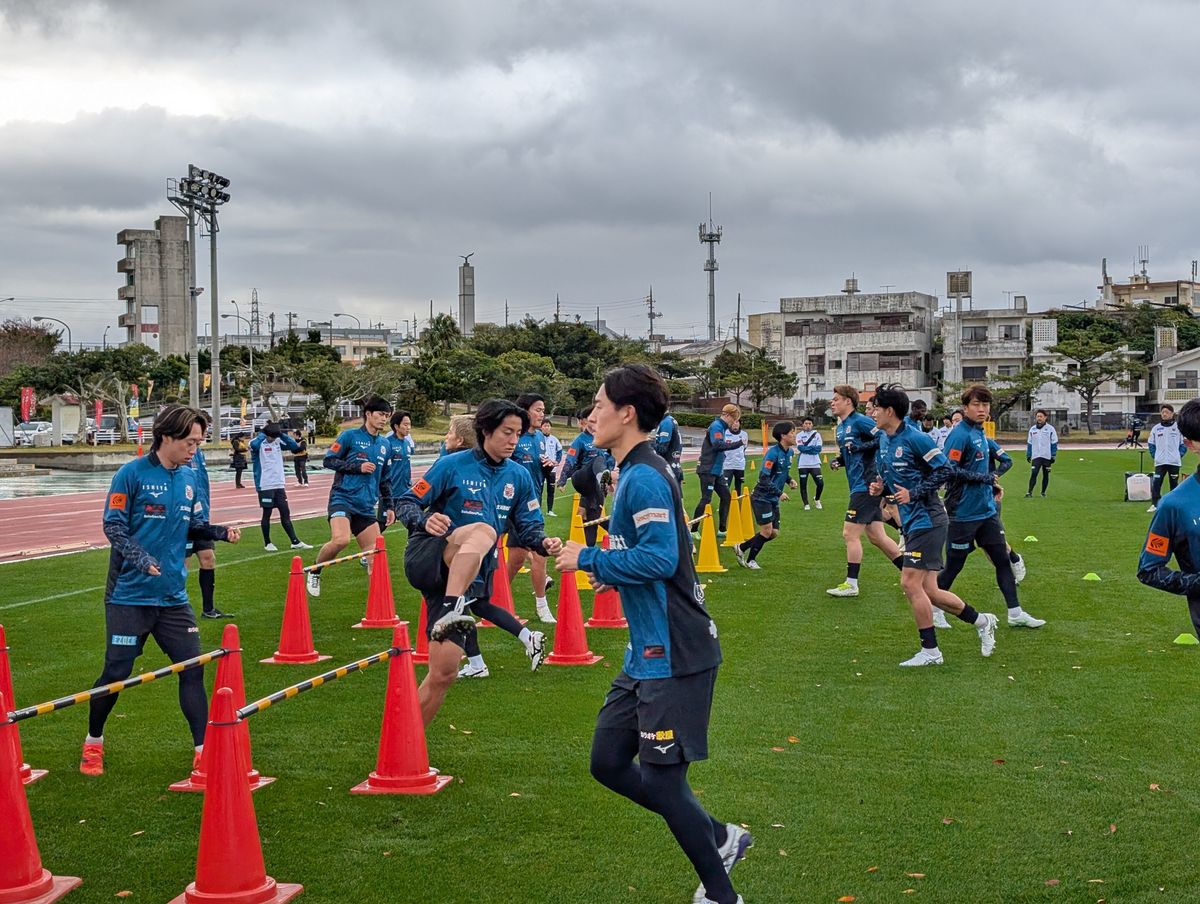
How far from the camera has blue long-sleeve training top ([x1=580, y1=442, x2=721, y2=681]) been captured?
4.31 metres

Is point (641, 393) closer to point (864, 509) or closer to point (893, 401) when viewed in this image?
point (893, 401)

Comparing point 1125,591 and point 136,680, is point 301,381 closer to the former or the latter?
point 1125,591

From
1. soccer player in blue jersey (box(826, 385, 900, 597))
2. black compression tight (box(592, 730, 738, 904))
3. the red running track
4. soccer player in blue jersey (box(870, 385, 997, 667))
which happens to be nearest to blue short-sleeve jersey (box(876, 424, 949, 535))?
soccer player in blue jersey (box(870, 385, 997, 667))

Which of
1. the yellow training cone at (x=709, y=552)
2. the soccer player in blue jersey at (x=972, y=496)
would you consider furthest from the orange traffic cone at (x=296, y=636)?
the yellow training cone at (x=709, y=552)

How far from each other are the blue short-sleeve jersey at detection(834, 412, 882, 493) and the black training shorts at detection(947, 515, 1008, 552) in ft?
6.64

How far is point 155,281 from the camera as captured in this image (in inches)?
4122

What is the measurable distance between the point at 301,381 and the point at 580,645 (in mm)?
58376

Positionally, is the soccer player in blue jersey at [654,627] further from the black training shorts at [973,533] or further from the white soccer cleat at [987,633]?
the black training shorts at [973,533]

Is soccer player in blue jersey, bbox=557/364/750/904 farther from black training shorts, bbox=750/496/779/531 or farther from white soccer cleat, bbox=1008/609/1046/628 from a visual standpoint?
black training shorts, bbox=750/496/779/531

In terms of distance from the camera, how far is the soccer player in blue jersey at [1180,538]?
16.7ft

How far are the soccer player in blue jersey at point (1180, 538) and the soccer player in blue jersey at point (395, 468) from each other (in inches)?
366

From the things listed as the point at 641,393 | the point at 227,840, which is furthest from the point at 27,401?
the point at 641,393

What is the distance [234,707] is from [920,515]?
6045 mm

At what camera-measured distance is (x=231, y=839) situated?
16.0ft
